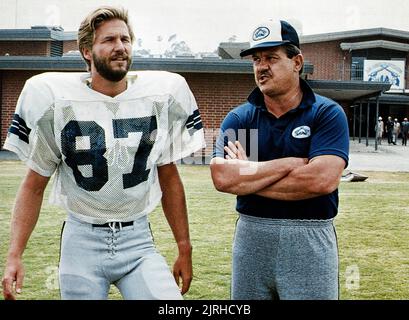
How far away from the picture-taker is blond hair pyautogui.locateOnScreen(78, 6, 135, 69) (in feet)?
5.47

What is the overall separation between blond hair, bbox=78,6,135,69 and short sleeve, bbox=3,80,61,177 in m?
0.20

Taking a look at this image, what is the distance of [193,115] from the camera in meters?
1.86

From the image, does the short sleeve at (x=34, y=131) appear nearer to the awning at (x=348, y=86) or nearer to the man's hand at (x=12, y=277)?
the man's hand at (x=12, y=277)

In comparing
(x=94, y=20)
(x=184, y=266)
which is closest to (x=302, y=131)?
(x=184, y=266)

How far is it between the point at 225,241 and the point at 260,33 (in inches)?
97.6

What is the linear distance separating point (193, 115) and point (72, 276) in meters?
0.66

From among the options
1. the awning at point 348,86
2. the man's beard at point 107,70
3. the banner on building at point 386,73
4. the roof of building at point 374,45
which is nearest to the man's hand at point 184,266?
the man's beard at point 107,70

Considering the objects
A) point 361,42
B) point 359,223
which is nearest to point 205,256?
point 359,223

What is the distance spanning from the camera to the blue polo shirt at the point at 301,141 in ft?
5.52

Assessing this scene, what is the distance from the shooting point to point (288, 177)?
1.66 m

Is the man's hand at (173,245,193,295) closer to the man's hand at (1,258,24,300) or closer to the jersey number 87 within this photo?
the jersey number 87

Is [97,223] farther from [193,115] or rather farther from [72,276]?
[193,115]

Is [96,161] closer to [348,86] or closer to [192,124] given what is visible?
[192,124]
